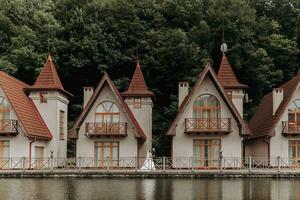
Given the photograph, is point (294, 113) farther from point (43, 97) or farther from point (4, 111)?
point (4, 111)

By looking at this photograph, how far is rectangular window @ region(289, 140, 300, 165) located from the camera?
38.0 metres

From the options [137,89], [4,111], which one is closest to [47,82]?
[4,111]

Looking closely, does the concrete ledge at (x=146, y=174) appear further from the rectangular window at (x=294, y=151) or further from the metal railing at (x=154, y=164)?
the rectangular window at (x=294, y=151)

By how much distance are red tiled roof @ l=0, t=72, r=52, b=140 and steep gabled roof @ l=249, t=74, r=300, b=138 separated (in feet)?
54.4

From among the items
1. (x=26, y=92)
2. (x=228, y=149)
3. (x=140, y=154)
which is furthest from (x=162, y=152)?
(x=26, y=92)

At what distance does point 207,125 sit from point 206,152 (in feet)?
6.68

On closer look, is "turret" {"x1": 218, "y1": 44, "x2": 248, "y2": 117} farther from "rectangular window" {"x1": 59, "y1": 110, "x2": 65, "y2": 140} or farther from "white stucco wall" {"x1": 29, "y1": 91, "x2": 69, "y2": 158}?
"white stucco wall" {"x1": 29, "y1": 91, "x2": 69, "y2": 158}

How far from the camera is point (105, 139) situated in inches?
1503

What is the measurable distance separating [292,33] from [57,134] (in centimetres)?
3218

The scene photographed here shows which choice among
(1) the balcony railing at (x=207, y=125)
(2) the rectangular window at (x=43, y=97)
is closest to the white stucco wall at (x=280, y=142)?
(1) the balcony railing at (x=207, y=125)

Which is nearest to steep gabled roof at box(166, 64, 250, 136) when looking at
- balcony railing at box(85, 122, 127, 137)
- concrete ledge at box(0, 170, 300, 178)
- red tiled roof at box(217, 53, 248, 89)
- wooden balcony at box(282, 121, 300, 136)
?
wooden balcony at box(282, 121, 300, 136)

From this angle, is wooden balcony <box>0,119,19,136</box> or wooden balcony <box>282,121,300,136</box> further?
wooden balcony <box>282,121,300,136</box>

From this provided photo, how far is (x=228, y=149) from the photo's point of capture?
3703cm

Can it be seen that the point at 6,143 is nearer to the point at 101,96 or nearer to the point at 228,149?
the point at 101,96
